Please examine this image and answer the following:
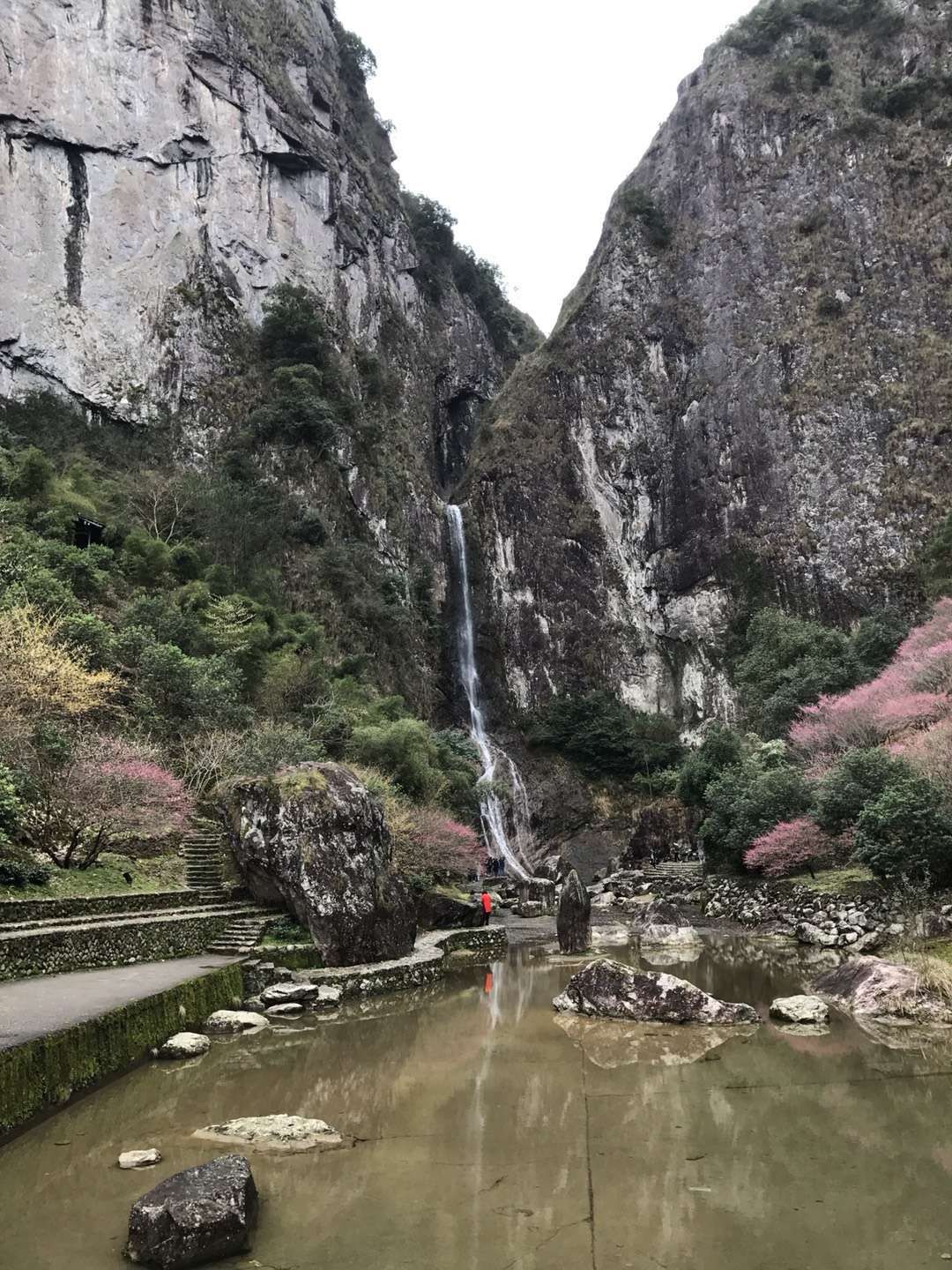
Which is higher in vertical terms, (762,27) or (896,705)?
(762,27)

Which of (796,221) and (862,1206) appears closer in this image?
(862,1206)

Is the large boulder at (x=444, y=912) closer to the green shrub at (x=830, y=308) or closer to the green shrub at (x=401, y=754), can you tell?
the green shrub at (x=401, y=754)

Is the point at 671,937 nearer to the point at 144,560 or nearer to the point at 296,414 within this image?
the point at 144,560

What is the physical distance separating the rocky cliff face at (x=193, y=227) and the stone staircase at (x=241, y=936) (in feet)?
76.9

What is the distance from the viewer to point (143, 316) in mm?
33844

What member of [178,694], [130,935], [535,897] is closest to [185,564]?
[178,694]

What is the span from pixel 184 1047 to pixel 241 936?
15.6 ft

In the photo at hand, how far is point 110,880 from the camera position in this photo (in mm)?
13977

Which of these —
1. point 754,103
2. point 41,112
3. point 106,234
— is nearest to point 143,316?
point 106,234

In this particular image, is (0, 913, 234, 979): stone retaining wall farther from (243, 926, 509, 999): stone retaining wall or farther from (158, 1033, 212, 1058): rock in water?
(158, 1033, 212, 1058): rock in water

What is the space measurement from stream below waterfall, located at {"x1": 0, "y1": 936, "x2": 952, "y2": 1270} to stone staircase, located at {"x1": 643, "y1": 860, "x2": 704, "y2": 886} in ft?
56.2

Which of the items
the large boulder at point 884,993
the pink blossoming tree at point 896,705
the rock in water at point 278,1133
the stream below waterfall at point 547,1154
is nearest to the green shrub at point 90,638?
the stream below waterfall at point 547,1154

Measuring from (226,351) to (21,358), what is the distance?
8791 mm

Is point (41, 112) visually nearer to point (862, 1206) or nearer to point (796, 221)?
point (796, 221)
